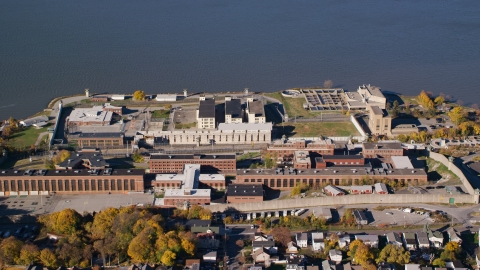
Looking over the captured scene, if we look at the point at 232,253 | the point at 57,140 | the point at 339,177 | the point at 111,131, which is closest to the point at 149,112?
the point at 111,131

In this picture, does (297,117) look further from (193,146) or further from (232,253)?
(232,253)

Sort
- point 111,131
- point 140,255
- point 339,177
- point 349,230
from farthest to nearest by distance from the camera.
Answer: point 111,131
point 339,177
point 349,230
point 140,255

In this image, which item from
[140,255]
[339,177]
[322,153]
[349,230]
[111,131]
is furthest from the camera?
[111,131]

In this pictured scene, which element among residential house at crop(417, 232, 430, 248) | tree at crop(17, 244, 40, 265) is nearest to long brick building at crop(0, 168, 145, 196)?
tree at crop(17, 244, 40, 265)

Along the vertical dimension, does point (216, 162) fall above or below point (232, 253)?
above

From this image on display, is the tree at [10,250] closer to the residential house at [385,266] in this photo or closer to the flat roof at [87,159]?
the flat roof at [87,159]

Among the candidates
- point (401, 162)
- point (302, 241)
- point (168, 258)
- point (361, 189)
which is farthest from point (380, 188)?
point (168, 258)

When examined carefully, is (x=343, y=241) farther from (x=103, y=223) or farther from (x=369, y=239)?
(x=103, y=223)
